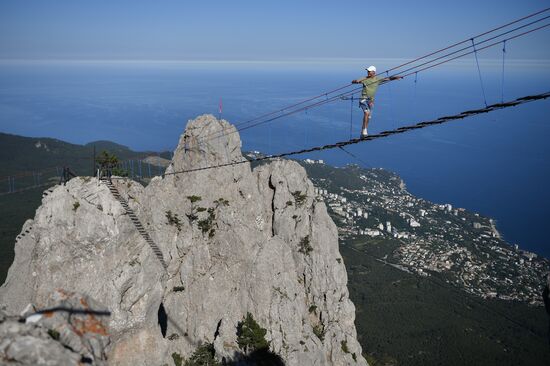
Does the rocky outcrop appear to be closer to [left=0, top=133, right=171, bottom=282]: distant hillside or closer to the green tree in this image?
the green tree

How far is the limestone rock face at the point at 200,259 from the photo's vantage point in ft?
73.2

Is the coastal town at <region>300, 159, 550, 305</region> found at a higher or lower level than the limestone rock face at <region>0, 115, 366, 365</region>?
lower

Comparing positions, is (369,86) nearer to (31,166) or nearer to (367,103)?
(367,103)

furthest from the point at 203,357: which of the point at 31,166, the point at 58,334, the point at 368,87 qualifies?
the point at 31,166

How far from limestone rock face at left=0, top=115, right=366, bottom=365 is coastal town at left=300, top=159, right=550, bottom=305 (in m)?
66.4

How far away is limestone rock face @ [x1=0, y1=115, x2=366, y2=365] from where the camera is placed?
73.2 feet

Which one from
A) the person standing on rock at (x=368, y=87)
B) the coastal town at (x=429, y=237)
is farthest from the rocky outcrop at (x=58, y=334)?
the coastal town at (x=429, y=237)

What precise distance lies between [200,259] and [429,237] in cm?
11869

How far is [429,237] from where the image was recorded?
134000mm

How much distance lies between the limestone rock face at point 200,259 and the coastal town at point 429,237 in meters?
66.4

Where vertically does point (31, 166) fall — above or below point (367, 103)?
below

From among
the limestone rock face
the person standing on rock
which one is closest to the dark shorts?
the person standing on rock

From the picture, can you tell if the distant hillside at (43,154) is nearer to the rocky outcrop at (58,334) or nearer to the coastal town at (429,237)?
the coastal town at (429,237)

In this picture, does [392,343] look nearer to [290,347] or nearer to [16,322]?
[290,347]
